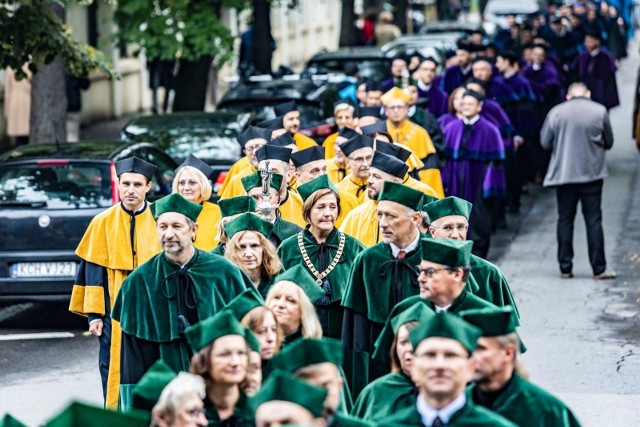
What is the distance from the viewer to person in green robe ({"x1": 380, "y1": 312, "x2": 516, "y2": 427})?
659 cm

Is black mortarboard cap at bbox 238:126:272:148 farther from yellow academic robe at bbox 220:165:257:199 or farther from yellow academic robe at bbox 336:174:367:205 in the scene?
yellow academic robe at bbox 336:174:367:205

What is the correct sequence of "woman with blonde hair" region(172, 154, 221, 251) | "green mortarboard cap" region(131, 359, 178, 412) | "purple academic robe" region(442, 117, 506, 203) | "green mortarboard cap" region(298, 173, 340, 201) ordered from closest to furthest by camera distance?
"green mortarboard cap" region(131, 359, 178, 412), "green mortarboard cap" region(298, 173, 340, 201), "woman with blonde hair" region(172, 154, 221, 251), "purple academic robe" region(442, 117, 506, 203)

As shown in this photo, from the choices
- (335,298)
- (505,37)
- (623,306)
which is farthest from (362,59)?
(335,298)

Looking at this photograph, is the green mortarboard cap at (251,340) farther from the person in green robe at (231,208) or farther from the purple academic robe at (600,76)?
the purple academic robe at (600,76)

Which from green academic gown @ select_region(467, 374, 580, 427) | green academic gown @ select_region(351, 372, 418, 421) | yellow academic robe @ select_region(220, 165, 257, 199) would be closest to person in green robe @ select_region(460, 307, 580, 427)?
green academic gown @ select_region(467, 374, 580, 427)

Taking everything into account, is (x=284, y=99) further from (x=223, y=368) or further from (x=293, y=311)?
(x=223, y=368)

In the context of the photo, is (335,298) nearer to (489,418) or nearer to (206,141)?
(489,418)

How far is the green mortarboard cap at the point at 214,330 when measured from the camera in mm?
7777

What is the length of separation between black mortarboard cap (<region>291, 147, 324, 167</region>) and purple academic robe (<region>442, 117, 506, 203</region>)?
4.29 meters

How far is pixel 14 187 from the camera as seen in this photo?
50.5 feet

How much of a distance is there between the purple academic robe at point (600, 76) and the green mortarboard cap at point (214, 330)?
66.1ft

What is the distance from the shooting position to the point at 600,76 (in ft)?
90.5

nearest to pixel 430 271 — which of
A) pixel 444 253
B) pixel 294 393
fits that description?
pixel 444 253

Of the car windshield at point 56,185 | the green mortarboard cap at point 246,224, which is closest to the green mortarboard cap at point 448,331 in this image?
the green mortarboard cap at point 246,224
